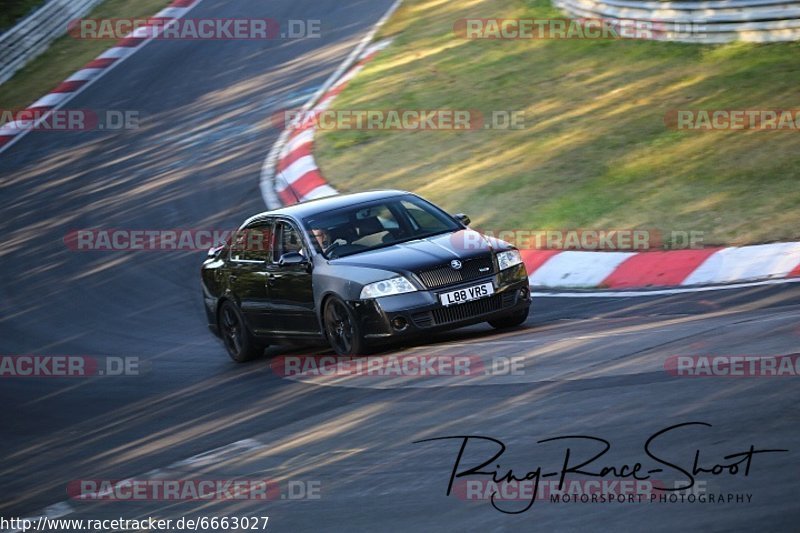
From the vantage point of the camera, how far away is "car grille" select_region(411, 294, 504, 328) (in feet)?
35.9

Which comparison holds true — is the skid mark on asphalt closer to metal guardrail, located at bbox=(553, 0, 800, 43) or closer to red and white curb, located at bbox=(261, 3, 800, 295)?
red and white curb, located at bbox=(261, 3, 800, 295)

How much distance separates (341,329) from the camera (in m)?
11.5

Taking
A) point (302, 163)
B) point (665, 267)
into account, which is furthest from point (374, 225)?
point (302, 163)

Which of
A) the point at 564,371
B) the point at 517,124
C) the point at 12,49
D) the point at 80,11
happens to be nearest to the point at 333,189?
the point at 517,124

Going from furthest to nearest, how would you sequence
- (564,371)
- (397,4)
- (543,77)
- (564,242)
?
1. (397,4)
2. (543,77)
3. (564,242)
4. (564,371)

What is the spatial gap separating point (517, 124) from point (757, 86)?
133 inches

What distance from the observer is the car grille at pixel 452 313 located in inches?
431

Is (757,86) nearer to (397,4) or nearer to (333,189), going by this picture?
(333,189)

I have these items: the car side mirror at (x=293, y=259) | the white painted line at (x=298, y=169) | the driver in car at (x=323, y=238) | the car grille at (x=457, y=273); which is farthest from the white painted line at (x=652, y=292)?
the white painted line at (x=298, y=169)

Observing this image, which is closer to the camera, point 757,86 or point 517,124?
point 757,86

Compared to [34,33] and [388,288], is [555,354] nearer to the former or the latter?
[388,288]

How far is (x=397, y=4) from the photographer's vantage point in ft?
91.1

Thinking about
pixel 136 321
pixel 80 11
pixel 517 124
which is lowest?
pixel 136 321

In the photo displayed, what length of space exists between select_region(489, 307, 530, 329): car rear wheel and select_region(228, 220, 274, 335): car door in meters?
2.27
